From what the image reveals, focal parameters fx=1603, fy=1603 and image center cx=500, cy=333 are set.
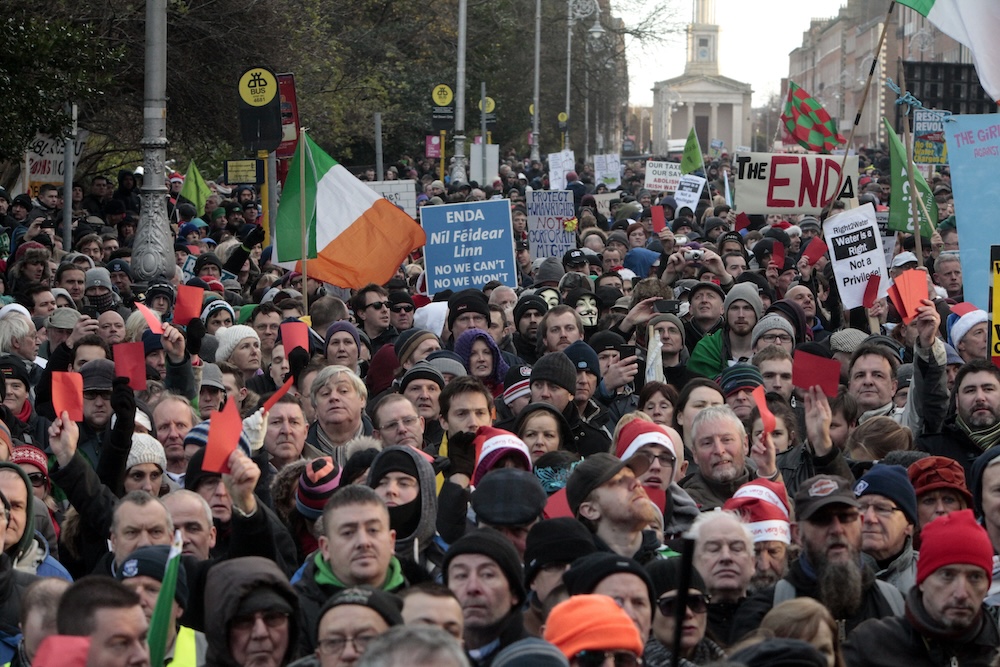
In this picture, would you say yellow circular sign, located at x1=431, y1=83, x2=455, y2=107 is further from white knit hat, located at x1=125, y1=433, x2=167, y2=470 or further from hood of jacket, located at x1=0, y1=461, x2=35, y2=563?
hood of jacket, located at x1=0, y1=461, x2=35, y2=563

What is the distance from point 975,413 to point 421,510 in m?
2.78

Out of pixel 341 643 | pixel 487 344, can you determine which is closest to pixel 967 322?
pixel 487 344

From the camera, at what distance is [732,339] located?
1020cm

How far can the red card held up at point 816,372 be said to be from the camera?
7.71m

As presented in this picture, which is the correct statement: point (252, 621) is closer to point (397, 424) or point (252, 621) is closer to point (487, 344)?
point (397, 424)

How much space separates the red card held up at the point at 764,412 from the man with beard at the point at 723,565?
1.89 m

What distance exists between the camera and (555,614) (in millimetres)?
4430

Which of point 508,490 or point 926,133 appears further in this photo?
point 926,133

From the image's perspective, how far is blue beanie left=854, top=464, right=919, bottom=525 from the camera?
5879 mm

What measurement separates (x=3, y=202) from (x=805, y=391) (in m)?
12.8

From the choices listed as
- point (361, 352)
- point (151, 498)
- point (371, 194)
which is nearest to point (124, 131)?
point (371, 194)

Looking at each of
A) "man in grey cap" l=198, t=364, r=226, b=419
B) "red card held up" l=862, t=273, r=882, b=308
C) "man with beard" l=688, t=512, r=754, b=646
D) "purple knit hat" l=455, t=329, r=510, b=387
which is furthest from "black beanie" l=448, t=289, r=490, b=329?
"man with beard" l=688, t=512, r=754, b=646

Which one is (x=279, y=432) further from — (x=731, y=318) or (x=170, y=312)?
(x=170, y=312)

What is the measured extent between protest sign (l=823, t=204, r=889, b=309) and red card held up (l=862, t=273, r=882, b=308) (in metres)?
0.02
